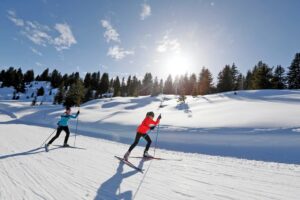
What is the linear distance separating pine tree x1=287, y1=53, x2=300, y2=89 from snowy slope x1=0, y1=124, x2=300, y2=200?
53489 millimetres

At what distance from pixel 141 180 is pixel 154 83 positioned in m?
101

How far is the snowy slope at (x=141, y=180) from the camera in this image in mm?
4234

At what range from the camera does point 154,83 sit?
10512cm

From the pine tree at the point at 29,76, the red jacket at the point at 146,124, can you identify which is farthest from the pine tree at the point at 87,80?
the red jacket at the point at 146,124

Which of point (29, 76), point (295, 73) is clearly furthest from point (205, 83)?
point (29, 76)

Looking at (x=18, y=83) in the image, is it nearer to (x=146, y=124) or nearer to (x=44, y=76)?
(x=44, y=76)

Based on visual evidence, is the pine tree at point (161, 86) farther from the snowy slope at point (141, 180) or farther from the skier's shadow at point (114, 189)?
the skier's shadow at point (114, 189)

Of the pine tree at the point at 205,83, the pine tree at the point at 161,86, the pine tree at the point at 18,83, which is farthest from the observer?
the pine tree at the point at 18,83

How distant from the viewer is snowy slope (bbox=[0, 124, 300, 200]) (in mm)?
4234

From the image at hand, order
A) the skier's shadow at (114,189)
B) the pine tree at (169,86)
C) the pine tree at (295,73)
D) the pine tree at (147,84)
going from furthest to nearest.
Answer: the pine tree at (147,84)
the pine tree at (169,86)
the pine tree at (295,73)
the skier's shadow at (114,189)

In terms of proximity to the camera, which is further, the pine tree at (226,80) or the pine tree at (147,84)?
the pine tree at (147,84)

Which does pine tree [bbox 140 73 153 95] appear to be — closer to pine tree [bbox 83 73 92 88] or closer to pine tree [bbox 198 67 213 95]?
pine tree [bbox 83 73 92 88]

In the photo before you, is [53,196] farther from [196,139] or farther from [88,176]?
[196,139]

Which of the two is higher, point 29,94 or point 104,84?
point 104,84
